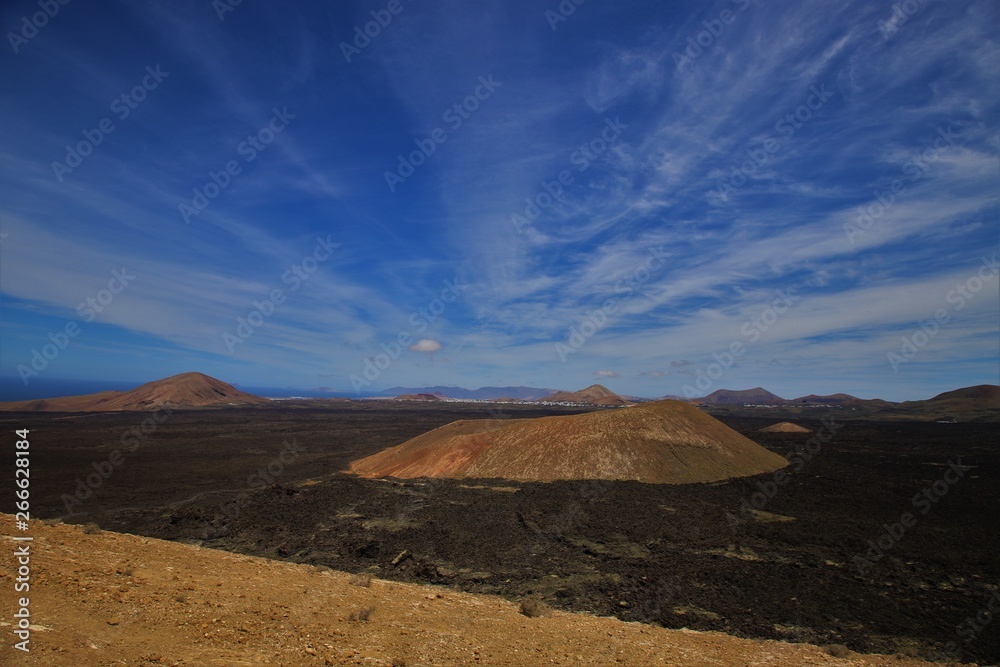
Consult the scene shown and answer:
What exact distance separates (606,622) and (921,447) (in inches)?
2736

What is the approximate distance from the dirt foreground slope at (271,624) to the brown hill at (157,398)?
13498 centimetres

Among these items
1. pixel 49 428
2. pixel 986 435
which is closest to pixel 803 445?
pixel 986 435

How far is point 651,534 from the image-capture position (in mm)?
20484

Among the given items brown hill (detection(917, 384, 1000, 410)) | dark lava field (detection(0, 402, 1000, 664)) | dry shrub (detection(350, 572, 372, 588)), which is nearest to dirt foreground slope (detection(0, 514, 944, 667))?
dry shrub (detection(350, 572, 372, 588))

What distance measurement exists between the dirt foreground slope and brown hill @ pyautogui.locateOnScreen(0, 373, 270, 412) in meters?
135

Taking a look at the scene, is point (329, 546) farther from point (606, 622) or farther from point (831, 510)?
point (831, 510)

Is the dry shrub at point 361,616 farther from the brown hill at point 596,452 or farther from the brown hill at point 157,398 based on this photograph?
the brown hill at point 157,398

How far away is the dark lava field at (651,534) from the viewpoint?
12.8 meters

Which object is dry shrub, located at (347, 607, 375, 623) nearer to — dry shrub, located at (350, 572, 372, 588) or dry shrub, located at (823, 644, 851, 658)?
dry shrub, located at (350, 572, 372, 588)

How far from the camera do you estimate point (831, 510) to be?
24672mm

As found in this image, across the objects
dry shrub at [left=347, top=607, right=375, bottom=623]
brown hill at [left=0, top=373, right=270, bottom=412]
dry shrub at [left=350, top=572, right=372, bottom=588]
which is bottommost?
dry shrub at [left=350, top=572, right=372, bottom=588]

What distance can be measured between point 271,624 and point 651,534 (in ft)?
55.4

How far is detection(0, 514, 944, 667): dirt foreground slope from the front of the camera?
7.14 m

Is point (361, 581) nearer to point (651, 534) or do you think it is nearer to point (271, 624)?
point (271, 624)
